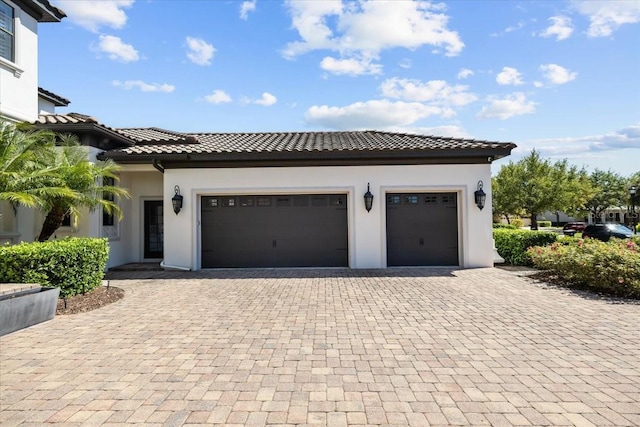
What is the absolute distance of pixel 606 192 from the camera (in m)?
42.6

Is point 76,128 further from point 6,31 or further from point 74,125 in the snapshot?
point 6,31

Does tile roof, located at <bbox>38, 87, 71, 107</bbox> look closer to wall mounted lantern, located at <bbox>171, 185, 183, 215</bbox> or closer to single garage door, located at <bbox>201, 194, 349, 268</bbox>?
wall mounted lantern, located at <bbox>171, 185, 183, 215</bbox>

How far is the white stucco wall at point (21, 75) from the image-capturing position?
964cm

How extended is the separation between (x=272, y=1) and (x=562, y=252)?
10511 mm

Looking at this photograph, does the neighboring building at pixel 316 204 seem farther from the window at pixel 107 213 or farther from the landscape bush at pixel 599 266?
the landscape bush at pixel 599 266

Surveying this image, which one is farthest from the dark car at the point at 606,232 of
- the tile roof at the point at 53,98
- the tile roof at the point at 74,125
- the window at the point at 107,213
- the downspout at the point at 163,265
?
the tile roof at the point at 53,98

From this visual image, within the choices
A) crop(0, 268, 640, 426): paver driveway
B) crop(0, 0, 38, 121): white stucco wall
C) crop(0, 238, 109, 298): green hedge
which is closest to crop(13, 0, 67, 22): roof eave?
crop(0, 0, 38, 121): white stucco wall

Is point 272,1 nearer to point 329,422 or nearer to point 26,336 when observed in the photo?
point 26,336

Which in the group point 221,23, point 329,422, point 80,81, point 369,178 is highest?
point 221,23

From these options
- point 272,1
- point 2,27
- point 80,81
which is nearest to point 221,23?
point 272,1

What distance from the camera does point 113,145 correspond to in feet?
37.4

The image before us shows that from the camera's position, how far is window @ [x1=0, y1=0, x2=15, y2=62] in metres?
9.72

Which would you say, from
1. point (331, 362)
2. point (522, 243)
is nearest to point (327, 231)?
point (522, 243)

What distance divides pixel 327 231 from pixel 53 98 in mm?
12701
